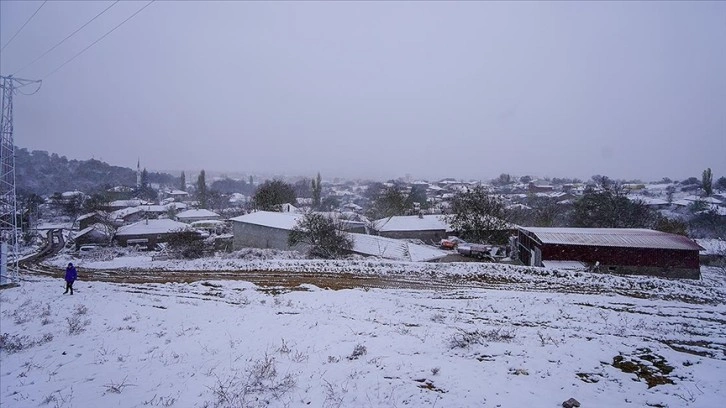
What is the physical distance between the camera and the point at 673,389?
619 centimetres

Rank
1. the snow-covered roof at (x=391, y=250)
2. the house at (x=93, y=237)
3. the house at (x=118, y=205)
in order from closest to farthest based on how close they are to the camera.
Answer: the snow-covered roof at (x=391, y=250) < the house at (x=93, y=237) < the house at (x=118, y=205)

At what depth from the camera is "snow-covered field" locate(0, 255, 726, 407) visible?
6293 millimetres

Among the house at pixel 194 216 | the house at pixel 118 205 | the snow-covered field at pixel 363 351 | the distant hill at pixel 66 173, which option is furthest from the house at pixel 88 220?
the distant hill at pixel 66 173

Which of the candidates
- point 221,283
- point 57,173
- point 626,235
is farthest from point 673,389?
point 57,173

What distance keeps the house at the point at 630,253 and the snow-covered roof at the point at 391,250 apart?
33.0 ft

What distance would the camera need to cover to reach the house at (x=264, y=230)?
37.8 meters

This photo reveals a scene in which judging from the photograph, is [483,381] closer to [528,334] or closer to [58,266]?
[528,334]

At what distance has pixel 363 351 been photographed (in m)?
8.00

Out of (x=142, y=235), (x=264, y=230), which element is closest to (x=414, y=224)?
(x=264, y=230)

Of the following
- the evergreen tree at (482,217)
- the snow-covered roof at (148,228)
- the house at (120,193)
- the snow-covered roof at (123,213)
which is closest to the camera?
the evergreen tree at (482,217)

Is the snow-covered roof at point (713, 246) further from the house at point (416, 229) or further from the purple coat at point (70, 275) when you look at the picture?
the purple coat at point (70, 275)

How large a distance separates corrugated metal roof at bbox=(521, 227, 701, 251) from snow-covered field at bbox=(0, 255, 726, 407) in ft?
39.6

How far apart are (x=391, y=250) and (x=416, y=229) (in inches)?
651

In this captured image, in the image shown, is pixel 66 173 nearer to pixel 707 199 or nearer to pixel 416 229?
pixel 416 229
